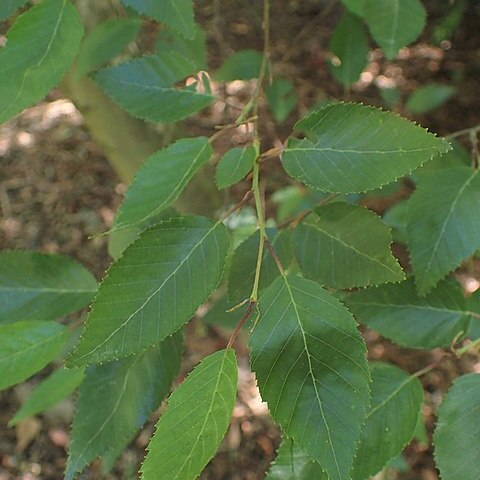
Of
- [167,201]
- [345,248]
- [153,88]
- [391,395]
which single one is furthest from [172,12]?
[391,395]

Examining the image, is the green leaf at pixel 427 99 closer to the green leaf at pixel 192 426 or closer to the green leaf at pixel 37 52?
the green leaf at pixel 37 52

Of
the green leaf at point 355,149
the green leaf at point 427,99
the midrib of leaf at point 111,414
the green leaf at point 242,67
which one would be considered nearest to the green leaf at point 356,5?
the green leaf at point 242,67

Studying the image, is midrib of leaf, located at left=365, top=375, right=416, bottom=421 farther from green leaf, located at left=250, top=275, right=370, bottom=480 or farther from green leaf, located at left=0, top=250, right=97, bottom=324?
green leaf, located at left=0, top=250, right=97, bottom=324

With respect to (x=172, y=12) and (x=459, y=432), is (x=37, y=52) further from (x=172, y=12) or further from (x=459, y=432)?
(x=459, y=432)

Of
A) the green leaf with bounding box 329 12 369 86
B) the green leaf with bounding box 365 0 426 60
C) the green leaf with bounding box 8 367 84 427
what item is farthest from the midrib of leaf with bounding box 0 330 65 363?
the green leaf with bounding box 329 12 369 86

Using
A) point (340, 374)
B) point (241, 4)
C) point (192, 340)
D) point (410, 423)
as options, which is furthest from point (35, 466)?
point (241, 4)
